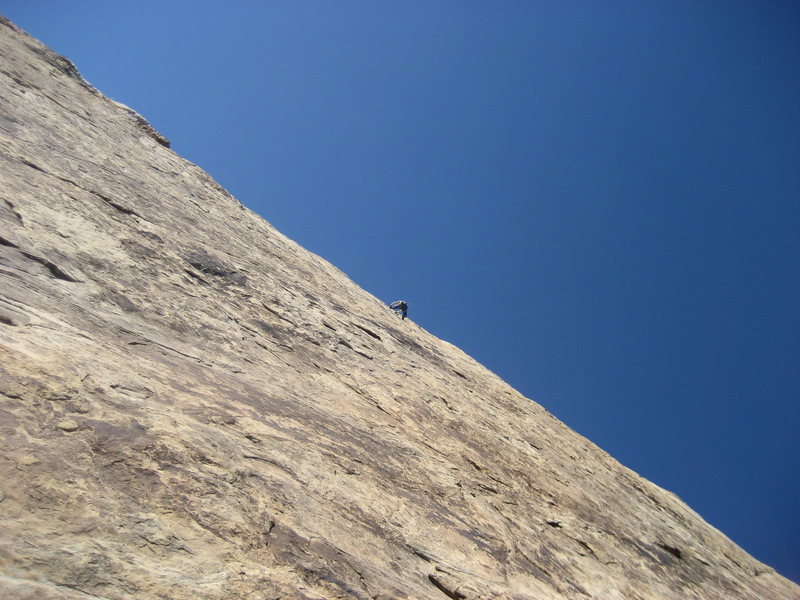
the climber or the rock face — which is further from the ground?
the climber

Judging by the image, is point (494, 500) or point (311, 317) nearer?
point (494, 500)

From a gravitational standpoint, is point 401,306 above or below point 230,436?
above

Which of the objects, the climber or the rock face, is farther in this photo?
the climber

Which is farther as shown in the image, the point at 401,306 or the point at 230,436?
the point at 401,306

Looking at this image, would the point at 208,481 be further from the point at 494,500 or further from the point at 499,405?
the point at 499,405

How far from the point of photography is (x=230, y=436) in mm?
8055

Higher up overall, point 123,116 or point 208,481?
point 123,116

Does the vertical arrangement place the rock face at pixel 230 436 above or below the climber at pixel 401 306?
below

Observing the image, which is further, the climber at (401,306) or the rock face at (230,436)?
the climber at (401,306)

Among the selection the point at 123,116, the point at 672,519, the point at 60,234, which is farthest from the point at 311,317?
the point at 672,519

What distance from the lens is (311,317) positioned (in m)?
14.8

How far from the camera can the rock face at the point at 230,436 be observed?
5.82 meters

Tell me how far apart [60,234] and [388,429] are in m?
8.13

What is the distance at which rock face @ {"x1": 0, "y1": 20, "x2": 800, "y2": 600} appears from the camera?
5824 millimetres
